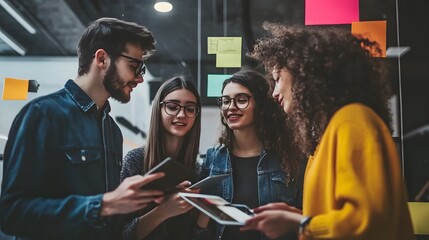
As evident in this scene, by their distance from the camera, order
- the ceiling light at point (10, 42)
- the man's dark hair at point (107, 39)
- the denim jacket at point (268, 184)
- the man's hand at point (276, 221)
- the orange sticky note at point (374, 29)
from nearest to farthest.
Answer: the man's hand at point (276, 221) < the man's dark hair at point (107, 39) < the denim jacket at point (268, 184) < the orange sticky note at point (374, 29) < the ceiling light at point (10, 42)

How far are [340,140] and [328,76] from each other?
27 centimetres

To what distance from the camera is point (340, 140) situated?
4.24 feet

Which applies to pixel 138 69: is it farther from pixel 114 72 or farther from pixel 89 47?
pixel 89 47

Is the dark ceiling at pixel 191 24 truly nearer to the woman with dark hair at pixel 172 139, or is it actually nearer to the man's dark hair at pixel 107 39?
the woman with dark hair at pixel 172 139

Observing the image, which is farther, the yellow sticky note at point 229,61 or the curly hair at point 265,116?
the yellow sticky note at point 229,61

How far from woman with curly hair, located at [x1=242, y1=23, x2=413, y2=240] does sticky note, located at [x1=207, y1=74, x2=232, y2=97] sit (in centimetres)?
48

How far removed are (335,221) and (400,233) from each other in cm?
29

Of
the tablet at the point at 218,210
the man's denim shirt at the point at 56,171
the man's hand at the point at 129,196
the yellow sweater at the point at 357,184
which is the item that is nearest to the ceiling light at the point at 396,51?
the yellow sweater at the point at 357,184

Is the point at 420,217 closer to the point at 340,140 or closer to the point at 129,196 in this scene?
the point at 340,140

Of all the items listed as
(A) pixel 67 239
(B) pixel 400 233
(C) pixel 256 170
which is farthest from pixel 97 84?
(B) pixel 400 233

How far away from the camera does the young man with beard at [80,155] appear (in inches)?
60.1

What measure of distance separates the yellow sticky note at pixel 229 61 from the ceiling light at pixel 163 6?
16.1 inches

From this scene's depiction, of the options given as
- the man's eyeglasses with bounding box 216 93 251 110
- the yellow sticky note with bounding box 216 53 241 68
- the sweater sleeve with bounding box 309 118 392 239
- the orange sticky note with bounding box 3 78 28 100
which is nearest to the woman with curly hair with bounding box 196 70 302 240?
the man's eyeglasses with bounding box 216 93 251 110

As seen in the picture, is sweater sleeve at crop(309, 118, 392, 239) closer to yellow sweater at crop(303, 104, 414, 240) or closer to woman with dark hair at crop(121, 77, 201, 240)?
yellow sweater at crop(303, 104, 414, 240)
